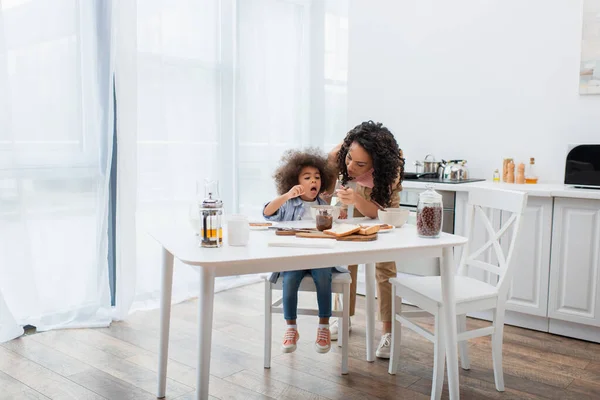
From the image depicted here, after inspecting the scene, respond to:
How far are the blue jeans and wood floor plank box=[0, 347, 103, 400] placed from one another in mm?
841

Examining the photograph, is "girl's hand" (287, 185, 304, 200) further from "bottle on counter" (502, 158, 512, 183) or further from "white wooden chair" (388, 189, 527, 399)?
"bottle on counter" (502, 158, 512, 183)

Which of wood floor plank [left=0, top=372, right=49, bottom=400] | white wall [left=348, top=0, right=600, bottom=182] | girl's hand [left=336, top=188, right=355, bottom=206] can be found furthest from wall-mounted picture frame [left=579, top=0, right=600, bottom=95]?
wood floor plank [left=0, top=372, right=49, bottom=400]

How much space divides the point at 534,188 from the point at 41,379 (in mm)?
2652

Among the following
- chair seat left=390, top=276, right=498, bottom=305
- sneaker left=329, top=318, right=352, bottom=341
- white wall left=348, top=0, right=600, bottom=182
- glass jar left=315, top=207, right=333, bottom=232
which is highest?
white wall left=348, top=0, right=600, bottom=182

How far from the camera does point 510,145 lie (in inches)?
141

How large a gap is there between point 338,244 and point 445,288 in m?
0.47

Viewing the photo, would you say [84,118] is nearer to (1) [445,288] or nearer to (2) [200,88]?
(2) [200,88]


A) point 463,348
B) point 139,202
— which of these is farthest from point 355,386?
point 139,202

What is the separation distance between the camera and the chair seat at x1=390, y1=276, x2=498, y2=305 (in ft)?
7.23

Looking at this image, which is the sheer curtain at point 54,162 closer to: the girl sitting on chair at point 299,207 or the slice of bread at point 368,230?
the girl sitting on chair at point 299,207

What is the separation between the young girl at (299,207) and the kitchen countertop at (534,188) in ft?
2.32

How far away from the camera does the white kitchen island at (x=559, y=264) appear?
9.52 feet

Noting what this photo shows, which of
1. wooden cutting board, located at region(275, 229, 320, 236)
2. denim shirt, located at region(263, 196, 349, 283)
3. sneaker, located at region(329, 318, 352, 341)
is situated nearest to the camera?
wooden cutting board, located at region(275, 229, 320, 236)

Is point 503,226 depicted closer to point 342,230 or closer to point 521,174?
point 342,230
